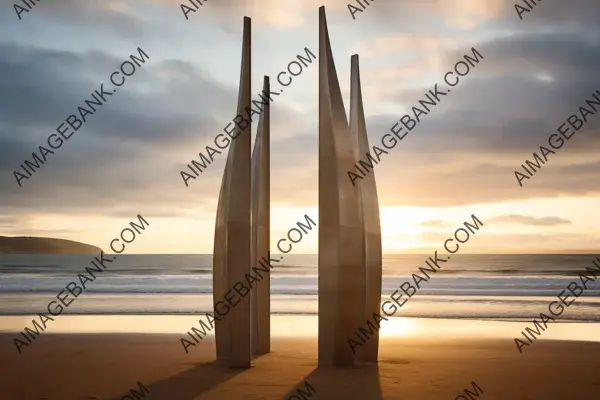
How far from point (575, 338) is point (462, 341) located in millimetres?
2474

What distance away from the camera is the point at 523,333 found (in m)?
14.6

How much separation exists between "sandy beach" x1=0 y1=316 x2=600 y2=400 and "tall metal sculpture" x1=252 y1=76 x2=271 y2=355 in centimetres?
36

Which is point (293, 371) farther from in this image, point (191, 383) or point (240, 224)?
point (240, 224)

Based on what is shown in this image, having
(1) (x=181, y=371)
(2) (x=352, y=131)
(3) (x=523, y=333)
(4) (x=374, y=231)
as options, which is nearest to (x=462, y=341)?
(3) (x=523, y=333)

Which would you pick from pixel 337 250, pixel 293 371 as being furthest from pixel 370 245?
pixel 293 371

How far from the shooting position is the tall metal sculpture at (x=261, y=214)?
406 inches

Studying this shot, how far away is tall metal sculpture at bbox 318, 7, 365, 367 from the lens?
29.9 ft

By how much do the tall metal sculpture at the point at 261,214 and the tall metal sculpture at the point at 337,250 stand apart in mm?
1357

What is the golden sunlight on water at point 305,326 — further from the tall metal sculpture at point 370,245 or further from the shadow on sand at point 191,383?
the shadow on sand at point 191,383

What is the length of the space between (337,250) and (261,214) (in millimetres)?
1723

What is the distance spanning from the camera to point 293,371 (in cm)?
899

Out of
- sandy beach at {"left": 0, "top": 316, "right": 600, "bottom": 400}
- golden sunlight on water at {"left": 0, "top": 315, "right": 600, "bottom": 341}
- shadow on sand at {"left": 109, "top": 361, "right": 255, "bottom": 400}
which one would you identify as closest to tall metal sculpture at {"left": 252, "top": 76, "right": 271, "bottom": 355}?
sandy beach at {"left": 0, "top": 316, "right": 600, "bottom": 400}

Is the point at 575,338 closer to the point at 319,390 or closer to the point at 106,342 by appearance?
the point at 319,390

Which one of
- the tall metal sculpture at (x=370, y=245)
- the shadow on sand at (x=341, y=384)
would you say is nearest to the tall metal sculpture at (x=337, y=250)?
the shadow on sand at (x=341, y=384)
